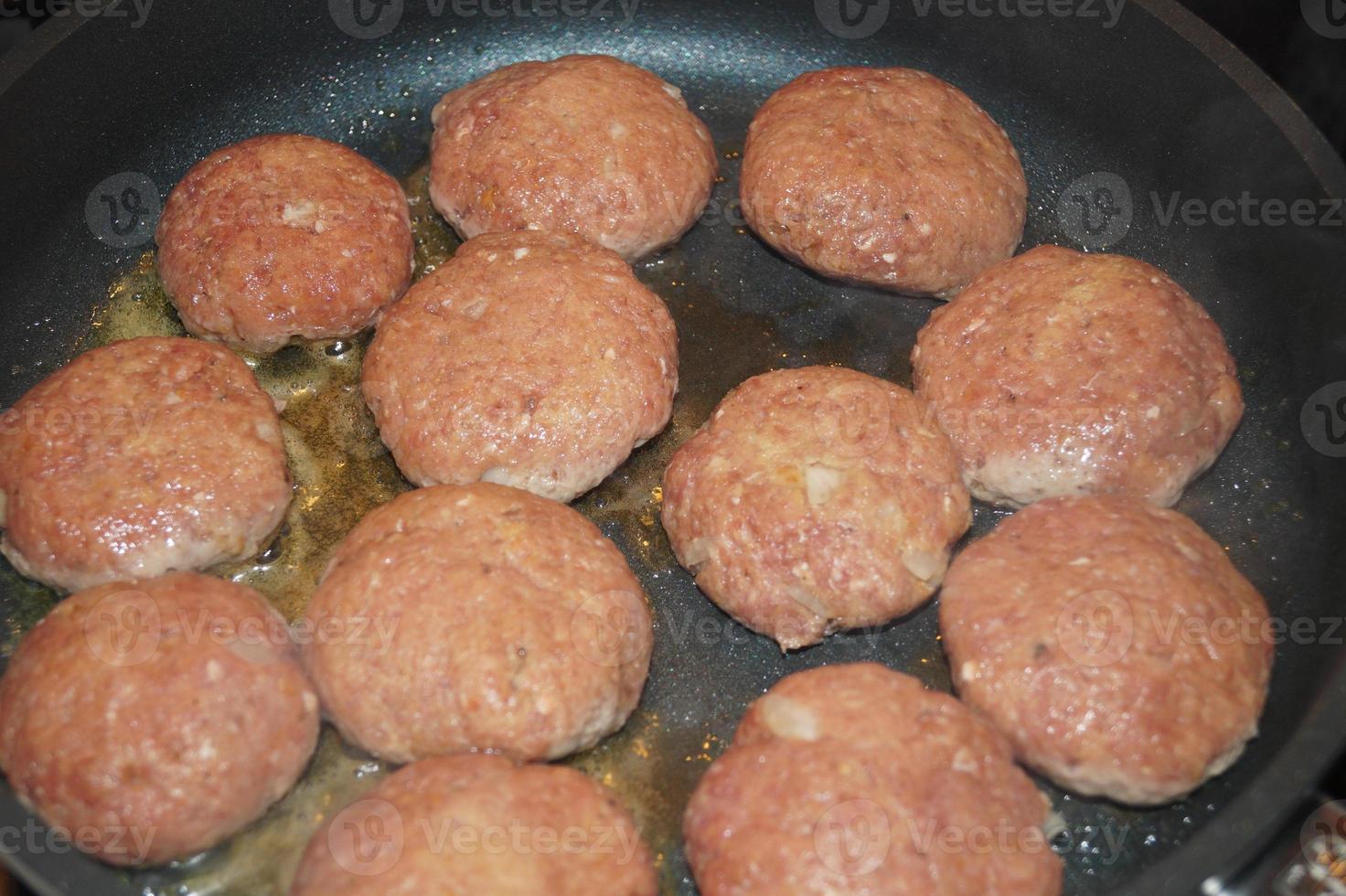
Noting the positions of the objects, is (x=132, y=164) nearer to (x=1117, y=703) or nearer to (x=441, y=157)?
(x=441, y=157)

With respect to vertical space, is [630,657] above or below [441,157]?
below

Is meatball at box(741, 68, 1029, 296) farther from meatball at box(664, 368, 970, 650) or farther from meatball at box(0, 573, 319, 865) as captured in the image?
meatball at box(0, 573, 319, 865)

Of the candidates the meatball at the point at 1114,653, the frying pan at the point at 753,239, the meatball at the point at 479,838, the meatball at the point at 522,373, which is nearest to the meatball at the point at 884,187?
the frying pan at the point at 753,239

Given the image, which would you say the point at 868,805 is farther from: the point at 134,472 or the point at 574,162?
the point at 574,162

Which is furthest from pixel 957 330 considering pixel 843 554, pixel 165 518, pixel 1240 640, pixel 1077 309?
pixel 165 518

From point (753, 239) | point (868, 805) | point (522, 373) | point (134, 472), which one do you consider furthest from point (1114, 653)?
point (134, 472)

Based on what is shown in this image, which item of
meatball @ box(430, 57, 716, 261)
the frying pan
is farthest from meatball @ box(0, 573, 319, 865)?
meatball @ box(430, 57, 716, 261)
